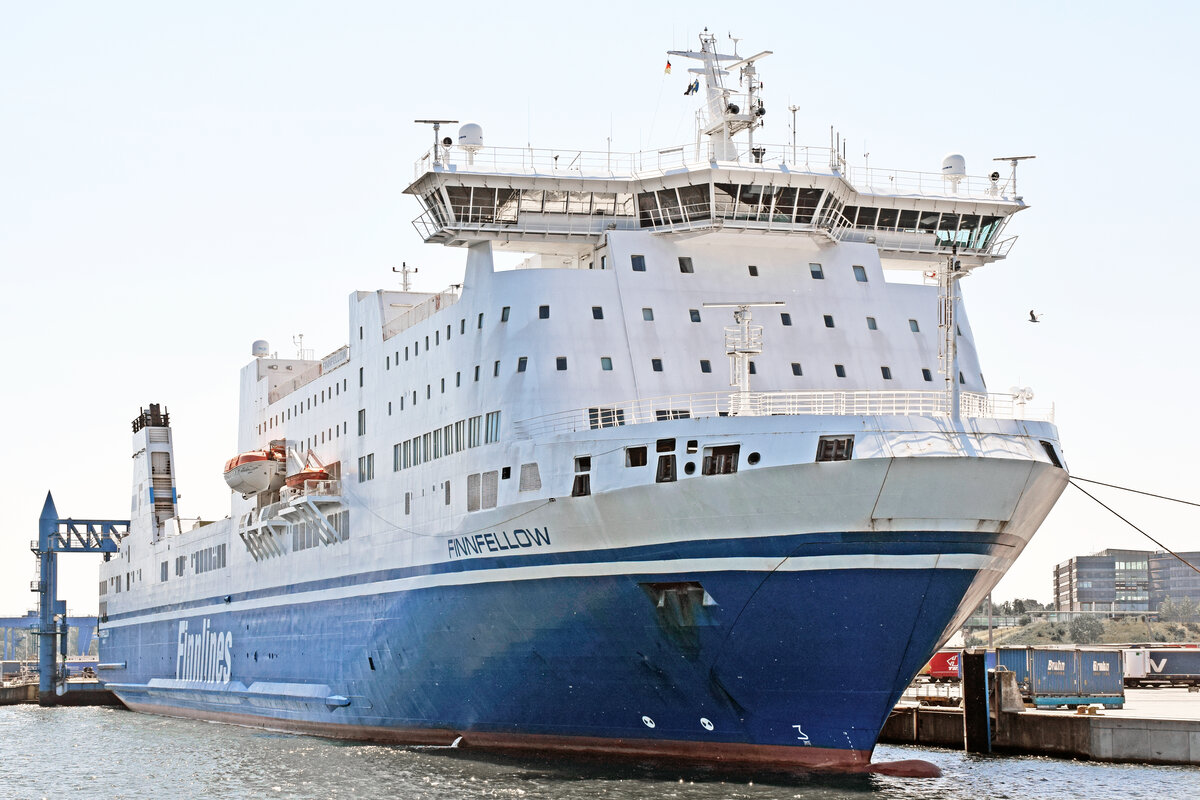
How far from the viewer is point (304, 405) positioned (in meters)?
36.9

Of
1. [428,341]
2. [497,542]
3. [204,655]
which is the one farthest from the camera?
[204,655]

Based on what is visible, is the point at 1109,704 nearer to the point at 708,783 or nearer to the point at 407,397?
the point at 708,783

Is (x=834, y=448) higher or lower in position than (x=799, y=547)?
higher

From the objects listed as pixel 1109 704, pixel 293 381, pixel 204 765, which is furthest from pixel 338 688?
pixel 1109 704

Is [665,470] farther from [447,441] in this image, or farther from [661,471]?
[447,441]

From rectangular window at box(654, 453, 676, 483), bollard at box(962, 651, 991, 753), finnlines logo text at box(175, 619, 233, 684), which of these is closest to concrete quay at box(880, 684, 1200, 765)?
bollard at box(962, 651, 991, 753)

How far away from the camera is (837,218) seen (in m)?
27.7

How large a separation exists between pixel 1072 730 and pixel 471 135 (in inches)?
648

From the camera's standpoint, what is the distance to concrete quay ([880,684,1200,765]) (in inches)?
1048

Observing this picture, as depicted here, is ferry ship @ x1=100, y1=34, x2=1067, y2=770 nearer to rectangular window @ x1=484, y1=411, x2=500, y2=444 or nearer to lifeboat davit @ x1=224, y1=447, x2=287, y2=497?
rectangular window @ x1=484, y1=411, x2=500, y2=444

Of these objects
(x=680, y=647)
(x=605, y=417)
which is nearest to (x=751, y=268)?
(x=605, y=417)

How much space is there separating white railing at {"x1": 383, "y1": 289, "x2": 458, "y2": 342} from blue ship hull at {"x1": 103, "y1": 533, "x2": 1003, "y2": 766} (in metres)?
5.50

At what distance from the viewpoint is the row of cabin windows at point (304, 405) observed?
1356 inches

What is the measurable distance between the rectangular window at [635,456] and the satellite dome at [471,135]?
7.93m
